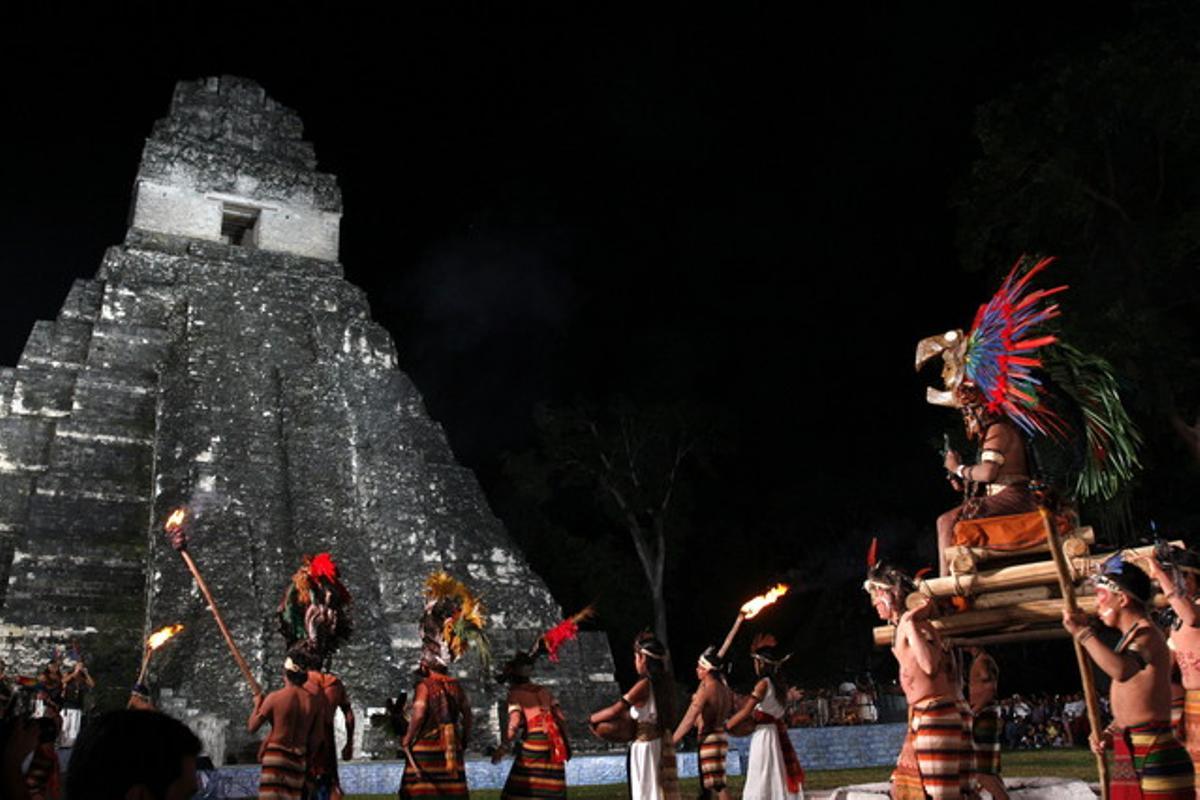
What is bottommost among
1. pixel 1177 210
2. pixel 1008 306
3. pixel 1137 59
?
pixel 1008 306

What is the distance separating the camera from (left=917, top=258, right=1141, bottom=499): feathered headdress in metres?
5.61

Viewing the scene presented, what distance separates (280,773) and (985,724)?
4.40m

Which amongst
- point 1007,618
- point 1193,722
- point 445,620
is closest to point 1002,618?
point 1007,618

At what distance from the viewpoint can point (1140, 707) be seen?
4.16 m

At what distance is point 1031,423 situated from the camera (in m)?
5.69

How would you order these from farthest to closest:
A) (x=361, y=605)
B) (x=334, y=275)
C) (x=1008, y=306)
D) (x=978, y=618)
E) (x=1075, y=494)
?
(x=334, y=275) < (x=361, y=605) < (x=1075, y=494) < (x=1008, y=306) < (x=978, y=618)

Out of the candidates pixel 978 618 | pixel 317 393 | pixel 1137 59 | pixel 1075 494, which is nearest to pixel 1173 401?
pixel 1137 59

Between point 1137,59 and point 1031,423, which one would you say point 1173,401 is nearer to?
point 1137,59

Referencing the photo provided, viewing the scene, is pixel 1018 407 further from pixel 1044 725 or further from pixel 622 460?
pixel 622 460

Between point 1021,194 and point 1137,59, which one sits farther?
point 1021,194

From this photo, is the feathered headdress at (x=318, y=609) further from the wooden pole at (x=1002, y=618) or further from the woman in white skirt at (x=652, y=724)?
the wooden pole at (x=1002, y=618)

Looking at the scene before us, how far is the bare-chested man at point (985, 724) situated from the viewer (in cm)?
599

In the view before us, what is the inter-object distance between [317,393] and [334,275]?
3.19 meters

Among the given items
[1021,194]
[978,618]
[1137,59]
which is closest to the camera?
[978,618]
